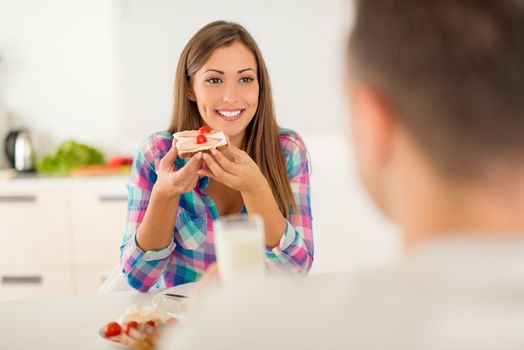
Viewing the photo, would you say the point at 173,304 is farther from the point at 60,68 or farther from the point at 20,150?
the point at 60,68

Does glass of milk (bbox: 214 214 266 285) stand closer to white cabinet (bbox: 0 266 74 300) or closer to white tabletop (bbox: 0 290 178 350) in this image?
white tabletop (bbox: 0 290 178 350)

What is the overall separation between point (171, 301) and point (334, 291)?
0.82 m

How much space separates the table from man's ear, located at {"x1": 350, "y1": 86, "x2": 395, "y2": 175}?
2.16ft

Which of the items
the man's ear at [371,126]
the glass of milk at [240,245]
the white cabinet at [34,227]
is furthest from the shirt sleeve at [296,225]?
the white cabinet at [34,227]

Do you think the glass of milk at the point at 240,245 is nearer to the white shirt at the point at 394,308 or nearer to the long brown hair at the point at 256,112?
the white shirt at the point at 394,308

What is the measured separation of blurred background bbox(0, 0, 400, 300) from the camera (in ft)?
11.2

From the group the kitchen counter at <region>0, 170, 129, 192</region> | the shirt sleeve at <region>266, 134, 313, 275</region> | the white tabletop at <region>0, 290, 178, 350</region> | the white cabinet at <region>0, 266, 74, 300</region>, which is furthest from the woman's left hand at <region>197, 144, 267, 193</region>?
the white cabinet at <region>0, 266, 74, 300</region>

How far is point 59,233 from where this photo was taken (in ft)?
11.3

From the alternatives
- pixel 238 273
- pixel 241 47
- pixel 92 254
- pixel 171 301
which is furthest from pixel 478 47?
pixel 92 254

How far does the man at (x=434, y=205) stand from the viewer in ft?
1.87

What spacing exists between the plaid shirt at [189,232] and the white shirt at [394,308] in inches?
40.7

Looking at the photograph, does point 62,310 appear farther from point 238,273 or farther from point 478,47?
point 478,47

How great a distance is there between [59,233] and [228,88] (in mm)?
1959

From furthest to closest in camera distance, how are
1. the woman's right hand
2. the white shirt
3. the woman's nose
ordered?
the woman's nose < the woman's right hand < the white shirt
